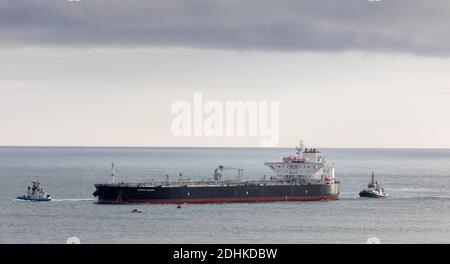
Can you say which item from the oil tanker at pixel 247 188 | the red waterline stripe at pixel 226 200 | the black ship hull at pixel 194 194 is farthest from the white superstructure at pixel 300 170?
the black ship hull at pixel 194 194

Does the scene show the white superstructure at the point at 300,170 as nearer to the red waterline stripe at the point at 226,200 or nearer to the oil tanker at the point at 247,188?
the oil tanker at the point at 247,188

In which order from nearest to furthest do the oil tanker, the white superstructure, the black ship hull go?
the black ship hull < the oil tanker < the white superstructure

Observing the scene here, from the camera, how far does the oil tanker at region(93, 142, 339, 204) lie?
69.3 meters

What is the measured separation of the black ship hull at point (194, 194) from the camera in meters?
69.1

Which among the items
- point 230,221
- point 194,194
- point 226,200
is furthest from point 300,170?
point 230,221

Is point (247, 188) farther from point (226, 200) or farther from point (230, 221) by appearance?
point (230, 221)

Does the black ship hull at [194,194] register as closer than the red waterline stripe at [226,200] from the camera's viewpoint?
Yes

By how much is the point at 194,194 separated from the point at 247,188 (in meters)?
4.88

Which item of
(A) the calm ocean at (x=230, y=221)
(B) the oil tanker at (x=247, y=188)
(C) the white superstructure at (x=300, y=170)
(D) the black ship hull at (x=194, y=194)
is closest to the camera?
(A) the calm ocean at (x=230, y=221)

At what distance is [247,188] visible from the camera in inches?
2869

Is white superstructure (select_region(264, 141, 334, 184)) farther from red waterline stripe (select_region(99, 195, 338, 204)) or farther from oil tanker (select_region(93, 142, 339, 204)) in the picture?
red waterline stripe (select_region(99, 195, 338, 204))

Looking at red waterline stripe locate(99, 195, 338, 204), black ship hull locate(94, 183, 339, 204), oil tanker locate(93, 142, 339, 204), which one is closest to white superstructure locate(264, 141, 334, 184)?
oil tanker locate(93, 142, 339, 204)
